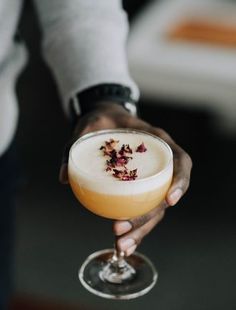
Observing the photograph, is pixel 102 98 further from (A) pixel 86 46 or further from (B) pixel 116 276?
(B) pixel 116 276

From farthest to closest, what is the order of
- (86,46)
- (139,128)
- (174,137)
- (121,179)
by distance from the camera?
(174,137) < (86,46) < (139,128) < (121,179)

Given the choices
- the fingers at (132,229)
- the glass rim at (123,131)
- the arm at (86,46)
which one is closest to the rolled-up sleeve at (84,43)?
the arm at (86,46)

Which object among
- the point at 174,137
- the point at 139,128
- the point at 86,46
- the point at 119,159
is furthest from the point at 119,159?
the point at 174,137

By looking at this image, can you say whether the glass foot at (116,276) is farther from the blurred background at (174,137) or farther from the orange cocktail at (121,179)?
the blurred background at (174,137)

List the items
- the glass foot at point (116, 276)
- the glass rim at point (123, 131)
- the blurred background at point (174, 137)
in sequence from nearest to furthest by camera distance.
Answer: the glass rim at point (123, 131) < the glass foot at point (116, 276) < the blurred background at point (174, 137)

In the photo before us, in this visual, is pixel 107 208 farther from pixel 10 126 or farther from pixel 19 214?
pixel 19 214

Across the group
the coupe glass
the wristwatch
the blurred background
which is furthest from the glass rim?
the blurred background
